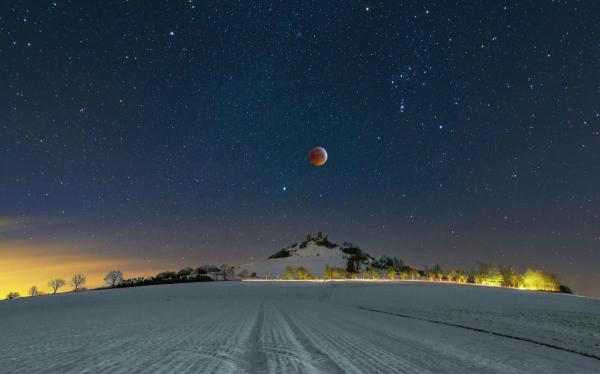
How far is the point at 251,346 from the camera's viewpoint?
7.14 metres

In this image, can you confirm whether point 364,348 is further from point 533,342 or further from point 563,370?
point 533,342

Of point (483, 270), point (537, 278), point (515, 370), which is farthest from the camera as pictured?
point (483, 270)

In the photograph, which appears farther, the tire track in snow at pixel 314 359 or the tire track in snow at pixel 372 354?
the tire track in snow at pixel 372 354

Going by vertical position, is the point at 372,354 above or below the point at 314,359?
below

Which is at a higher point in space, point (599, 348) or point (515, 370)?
point (515, 370)

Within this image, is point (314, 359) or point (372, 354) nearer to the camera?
point (314, 359)

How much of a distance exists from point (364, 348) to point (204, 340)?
3593 mm

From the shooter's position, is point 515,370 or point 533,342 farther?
point 533,342

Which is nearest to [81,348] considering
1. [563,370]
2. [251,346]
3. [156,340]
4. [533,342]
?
[156,340]

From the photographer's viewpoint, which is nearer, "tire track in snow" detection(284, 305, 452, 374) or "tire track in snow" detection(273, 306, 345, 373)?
"tire track in snow" detection(273, 306, 345, 373)


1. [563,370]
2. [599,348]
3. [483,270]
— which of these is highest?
[563,370]

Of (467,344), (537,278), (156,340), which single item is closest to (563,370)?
(467,344)

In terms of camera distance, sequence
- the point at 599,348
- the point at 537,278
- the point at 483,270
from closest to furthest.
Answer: the point at 599,348, the point at 537,278, the point at 483,270

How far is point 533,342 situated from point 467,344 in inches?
75.0
